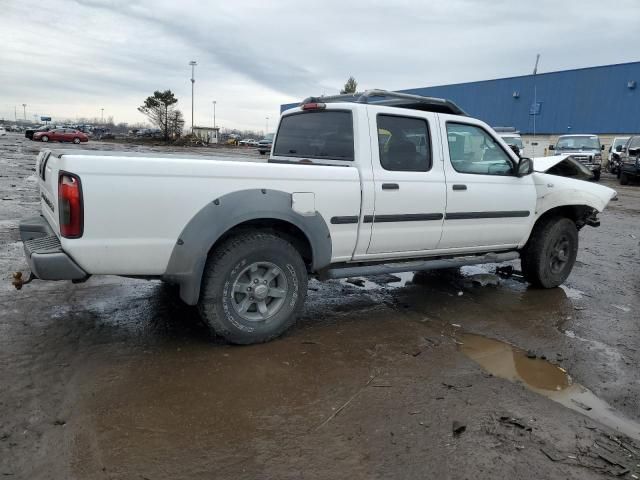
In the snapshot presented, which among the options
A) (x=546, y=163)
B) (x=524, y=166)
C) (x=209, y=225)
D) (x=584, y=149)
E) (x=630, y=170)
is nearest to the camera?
(x=209, y=225)

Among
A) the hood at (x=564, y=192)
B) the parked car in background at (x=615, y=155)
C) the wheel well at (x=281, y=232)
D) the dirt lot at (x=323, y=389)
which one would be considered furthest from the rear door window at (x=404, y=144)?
the parked car in background at (x=615, y=155)

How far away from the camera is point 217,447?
2.62m

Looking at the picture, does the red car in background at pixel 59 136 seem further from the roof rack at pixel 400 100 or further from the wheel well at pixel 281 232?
the wheel well at pixel 281 232

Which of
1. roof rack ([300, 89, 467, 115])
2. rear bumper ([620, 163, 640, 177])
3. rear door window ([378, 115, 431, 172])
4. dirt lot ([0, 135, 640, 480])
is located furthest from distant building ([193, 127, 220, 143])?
dirt lot ([0, 135, 640, 480])

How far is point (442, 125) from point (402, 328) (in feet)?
6.48

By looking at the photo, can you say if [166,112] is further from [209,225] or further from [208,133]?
[209,225]

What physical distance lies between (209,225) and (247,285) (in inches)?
23.8

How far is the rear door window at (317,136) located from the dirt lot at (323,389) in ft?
4.96

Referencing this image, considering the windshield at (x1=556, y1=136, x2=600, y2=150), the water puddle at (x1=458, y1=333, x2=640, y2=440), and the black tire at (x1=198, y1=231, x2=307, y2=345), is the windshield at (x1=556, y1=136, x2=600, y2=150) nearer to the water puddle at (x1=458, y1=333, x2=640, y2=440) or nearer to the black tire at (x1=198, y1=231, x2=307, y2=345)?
the water puddle at (x1=458, y1=333, x2=640, y2=440)

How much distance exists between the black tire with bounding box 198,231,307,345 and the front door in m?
1.70

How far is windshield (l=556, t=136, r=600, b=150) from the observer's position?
2322 centimetres

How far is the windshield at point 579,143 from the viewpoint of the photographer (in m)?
23.2

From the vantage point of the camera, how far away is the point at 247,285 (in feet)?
12.6

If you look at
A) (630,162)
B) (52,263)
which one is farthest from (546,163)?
(630,162)
